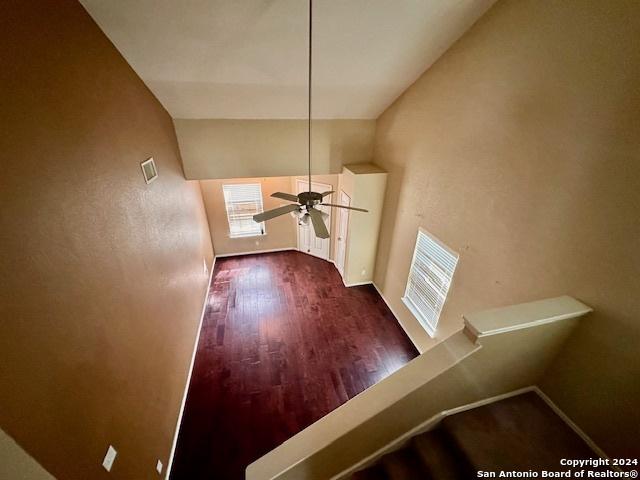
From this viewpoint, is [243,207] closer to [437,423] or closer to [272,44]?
[272,44]

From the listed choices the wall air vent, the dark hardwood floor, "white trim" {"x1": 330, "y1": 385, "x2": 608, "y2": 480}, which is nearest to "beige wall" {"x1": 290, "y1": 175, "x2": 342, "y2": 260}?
the dark hardwood floor

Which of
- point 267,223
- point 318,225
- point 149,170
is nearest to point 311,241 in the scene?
point 267,223

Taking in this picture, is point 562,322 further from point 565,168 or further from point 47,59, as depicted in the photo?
point 47,59

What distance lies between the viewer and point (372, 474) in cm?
197

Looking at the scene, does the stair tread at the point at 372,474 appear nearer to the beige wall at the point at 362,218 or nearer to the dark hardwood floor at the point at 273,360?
the dark hardwood floor at the point at 273,360

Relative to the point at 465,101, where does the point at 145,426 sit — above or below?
below

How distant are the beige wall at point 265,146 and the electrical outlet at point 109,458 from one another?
3672 millimetres

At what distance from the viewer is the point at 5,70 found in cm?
129

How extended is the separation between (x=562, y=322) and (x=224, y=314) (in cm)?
463

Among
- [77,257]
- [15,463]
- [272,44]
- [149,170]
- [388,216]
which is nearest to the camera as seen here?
[15,463]

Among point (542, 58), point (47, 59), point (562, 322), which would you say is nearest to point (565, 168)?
point (542, 58)

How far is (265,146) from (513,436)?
4532 mm

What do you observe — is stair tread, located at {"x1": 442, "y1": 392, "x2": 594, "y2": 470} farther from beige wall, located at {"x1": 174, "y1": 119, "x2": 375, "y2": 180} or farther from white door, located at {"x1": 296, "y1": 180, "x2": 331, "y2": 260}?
white door, located at {"x1": 296, "y1": 180, "x2": 331, "y2": 260}

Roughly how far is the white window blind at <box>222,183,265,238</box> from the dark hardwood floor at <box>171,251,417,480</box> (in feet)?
3.93
